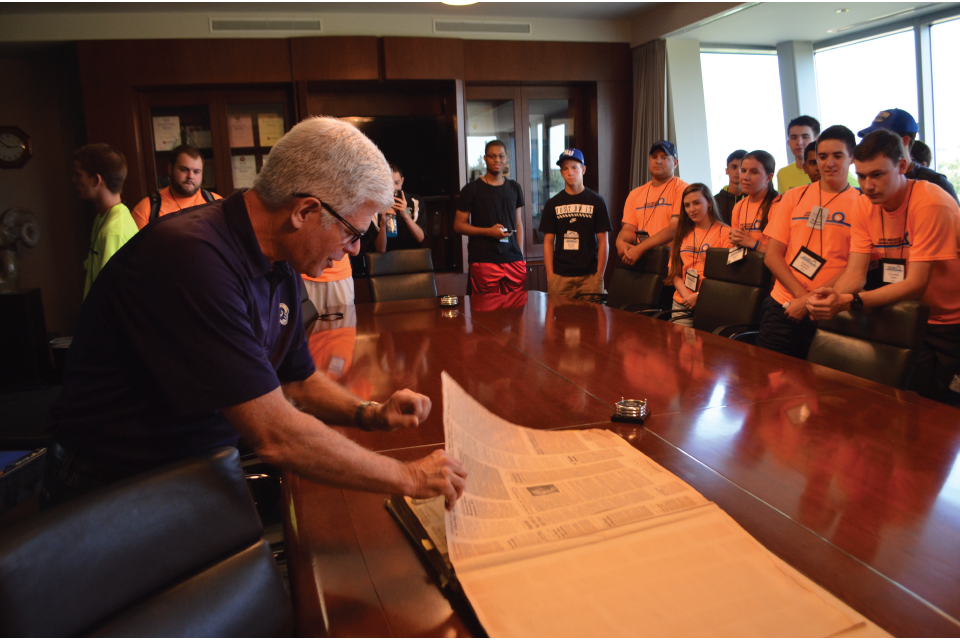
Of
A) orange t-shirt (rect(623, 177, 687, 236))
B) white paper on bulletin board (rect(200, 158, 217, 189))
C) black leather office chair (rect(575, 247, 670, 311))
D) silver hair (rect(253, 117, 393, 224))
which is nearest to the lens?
silver hair (rect(253, 117, 393, 224))

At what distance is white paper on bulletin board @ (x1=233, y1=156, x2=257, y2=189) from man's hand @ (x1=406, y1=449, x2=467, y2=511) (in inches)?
217

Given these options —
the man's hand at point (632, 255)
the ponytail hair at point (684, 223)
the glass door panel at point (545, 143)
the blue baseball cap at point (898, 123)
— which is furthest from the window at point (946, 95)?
the man's hand at point (632, 255)

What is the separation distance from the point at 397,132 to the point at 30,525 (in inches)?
229

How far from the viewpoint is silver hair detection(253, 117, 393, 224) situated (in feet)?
3.64

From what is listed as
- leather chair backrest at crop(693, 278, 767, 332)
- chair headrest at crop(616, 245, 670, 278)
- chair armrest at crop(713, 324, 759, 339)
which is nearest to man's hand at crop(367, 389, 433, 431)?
chair armrest at crop(713, 324, 759, 339)

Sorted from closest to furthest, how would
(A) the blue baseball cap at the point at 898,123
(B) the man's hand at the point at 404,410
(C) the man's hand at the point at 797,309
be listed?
(B) the man's hand at the point at 404,410
(C) the man's hand at the point at 797,309
(A) the blue baseball cap at the point at 898,123

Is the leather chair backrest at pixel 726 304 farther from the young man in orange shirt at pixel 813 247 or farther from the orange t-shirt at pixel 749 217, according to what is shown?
the orange t-shirt at pixel 749 217

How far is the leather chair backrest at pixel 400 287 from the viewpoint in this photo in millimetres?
4004

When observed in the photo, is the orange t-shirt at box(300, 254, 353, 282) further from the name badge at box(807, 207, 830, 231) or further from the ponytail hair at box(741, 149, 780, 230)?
the name badge at box(807, 207, 830, 231)

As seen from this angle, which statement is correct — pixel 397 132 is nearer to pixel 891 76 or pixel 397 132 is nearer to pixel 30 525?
pixel 891 76

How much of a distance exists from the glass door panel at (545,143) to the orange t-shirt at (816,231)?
11.1 ft

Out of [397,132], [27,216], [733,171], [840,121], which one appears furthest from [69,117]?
[840,121]

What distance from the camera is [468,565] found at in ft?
2.80

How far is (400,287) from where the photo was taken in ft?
13.2
